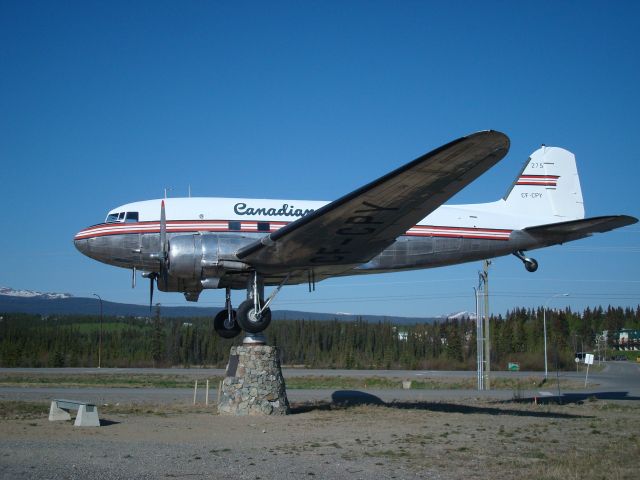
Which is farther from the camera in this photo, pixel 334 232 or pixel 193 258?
pixel 193 258

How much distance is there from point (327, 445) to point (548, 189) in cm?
1346

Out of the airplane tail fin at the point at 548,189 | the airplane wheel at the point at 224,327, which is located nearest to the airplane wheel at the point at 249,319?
the airplane wheel at the point at 224,327

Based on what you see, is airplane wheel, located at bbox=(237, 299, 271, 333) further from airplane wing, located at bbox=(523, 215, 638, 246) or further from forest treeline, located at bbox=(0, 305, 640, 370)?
forest treeline, located at bbox=(0, 305, 640, 370)

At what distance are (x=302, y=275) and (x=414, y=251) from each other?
3493 millimetres

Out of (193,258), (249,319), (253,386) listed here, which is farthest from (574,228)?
Result: (193,258)

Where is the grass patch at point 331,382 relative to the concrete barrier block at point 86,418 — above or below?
below

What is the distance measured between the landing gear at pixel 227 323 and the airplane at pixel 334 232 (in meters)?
0.04

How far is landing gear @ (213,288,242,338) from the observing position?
20.1m

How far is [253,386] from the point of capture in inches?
721

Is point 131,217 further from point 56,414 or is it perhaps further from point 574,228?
point 574,228

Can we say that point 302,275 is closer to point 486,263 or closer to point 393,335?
point 486,263

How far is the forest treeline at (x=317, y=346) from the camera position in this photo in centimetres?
6575

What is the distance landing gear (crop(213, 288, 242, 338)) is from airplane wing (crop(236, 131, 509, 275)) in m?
2.69

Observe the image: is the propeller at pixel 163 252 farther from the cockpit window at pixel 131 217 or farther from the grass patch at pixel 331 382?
the grass patch at pixel 331 382
